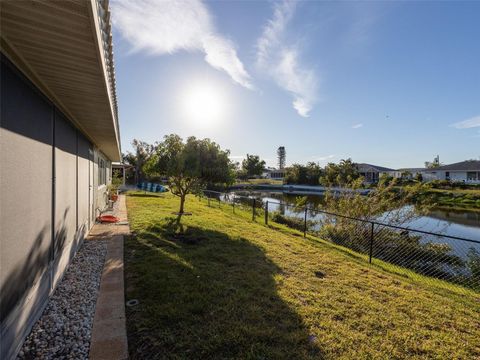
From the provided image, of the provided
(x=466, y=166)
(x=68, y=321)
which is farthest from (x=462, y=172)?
(x=68, y=321)

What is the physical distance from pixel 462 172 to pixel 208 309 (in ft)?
182

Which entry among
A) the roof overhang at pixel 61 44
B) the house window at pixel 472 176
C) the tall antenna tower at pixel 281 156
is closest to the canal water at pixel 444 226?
the roof overhang at pixel 61 44

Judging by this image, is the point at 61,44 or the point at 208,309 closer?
the point at 61,44

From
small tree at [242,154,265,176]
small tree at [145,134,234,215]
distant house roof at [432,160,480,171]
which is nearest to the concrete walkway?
small tree at [145,134,234,215]

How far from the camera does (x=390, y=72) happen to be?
396 inches

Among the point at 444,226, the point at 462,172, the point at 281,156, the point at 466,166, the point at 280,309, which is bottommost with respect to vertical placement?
the point at 444,226

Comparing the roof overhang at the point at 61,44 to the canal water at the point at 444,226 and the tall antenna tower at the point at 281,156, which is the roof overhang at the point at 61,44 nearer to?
the canal water at the point at 444,226

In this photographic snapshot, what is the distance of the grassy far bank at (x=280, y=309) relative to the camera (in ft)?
7.79

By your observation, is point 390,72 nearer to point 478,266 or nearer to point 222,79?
point 222,79

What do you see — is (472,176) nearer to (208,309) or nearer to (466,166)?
(466,166)

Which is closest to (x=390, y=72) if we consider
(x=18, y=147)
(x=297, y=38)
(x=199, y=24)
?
(x=297, y=38)

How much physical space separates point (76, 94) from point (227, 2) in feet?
16.2

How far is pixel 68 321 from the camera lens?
104 inches

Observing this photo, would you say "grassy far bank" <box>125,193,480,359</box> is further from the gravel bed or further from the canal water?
the canal water
